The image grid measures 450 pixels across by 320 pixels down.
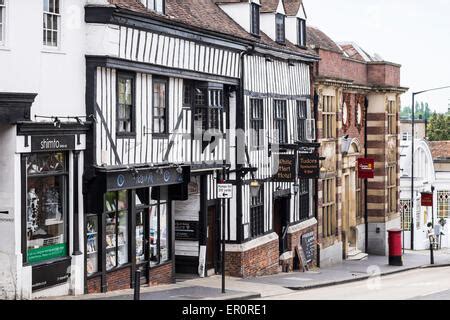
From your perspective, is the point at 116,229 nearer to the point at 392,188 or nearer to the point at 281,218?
the point at 281,218

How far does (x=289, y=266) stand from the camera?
1430 inches

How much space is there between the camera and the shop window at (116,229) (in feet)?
77.9

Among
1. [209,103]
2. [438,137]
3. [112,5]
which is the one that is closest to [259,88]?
[209,103]

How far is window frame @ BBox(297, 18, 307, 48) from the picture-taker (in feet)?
A: 124

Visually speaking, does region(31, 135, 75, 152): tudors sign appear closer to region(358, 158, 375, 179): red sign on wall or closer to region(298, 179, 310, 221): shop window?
region(298, 179, 310, 221): shop window

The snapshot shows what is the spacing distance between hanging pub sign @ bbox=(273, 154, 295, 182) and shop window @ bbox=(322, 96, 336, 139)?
7770 mm

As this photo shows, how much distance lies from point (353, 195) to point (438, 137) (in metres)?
65.1

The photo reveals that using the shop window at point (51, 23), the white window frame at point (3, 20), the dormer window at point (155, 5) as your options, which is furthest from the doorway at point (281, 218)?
the white window frame at point (3, 20)

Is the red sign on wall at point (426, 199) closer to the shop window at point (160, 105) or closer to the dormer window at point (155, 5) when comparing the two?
the shop window at point (160, 105)

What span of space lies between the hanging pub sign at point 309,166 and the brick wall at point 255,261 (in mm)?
2525

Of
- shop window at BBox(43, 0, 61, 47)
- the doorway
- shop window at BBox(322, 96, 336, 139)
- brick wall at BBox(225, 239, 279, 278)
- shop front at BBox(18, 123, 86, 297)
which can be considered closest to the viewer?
shop front at BBox(18, 123, 86, 297)

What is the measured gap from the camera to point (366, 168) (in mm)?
44844

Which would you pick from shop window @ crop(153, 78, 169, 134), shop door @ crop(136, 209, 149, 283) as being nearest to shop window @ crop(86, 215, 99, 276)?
shop door @ crop(136, 209, 149, 283)

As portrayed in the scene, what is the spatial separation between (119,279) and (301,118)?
49.6 feet
